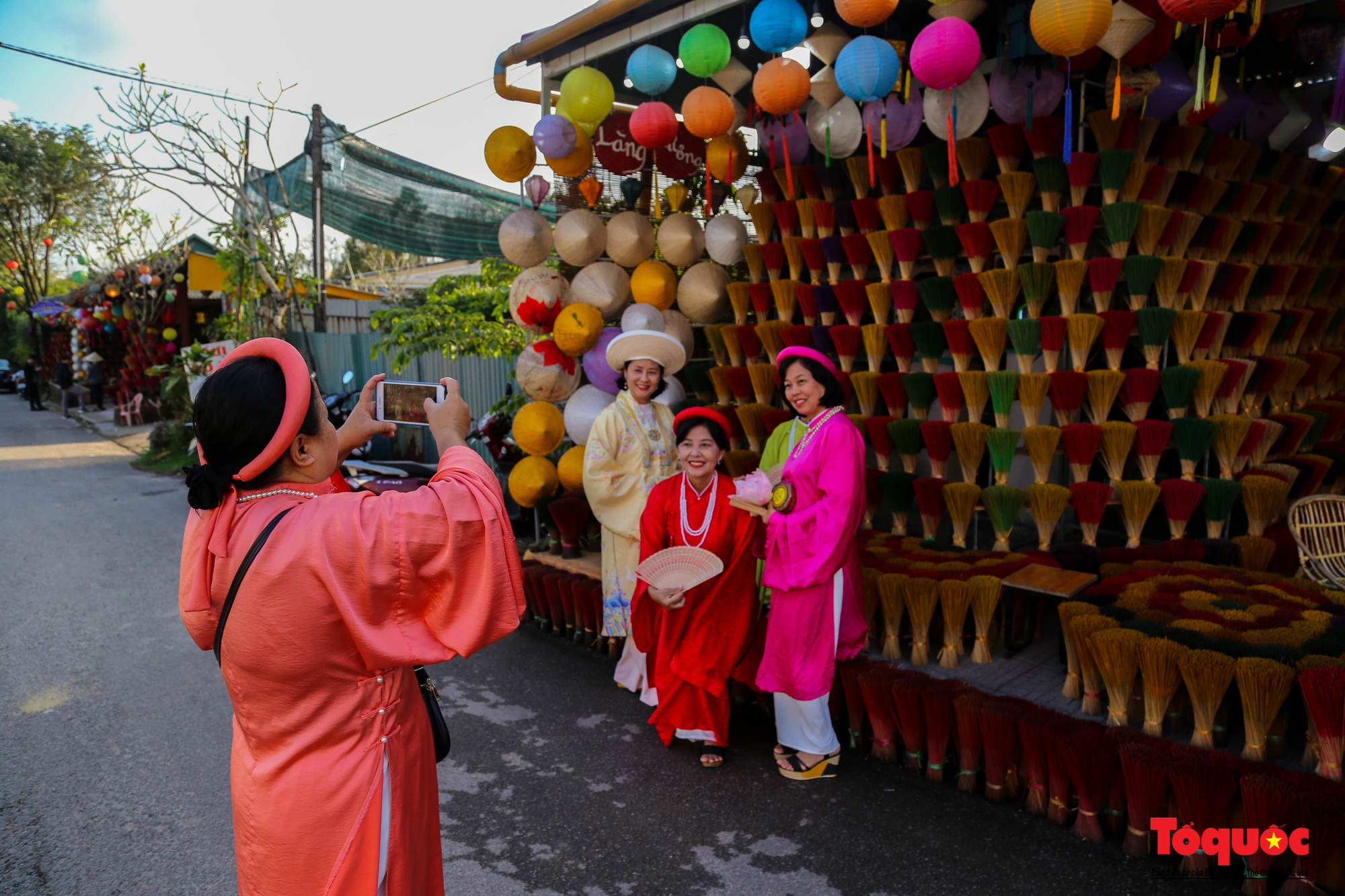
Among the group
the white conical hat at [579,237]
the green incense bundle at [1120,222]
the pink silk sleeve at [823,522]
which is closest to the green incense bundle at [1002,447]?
the green incense bundle at [1120,222]

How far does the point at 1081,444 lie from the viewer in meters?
4.11

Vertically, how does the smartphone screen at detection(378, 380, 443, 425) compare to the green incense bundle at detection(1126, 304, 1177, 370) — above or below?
below

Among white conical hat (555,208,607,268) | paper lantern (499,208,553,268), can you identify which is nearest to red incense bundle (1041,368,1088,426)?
white conical hat (555,208,607,268)

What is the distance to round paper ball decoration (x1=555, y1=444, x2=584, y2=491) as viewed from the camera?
5180 millimetres

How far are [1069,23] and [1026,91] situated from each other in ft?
3.26

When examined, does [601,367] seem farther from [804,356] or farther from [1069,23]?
[1069,23]

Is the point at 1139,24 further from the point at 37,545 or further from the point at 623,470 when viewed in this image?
the point at 37,545

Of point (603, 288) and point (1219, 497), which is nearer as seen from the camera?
point (1219, 497)

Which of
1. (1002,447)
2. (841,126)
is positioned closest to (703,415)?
(1002,447)

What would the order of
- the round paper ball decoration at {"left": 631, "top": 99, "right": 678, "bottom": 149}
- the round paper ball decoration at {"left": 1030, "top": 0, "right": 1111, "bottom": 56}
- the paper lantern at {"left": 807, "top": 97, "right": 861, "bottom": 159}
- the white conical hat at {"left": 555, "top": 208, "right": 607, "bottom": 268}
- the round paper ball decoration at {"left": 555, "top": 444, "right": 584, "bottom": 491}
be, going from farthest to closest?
1. the white conical hat at {"left": 555, "top": 208, "right": 607, "bottom": 268}
2. the round paper ball decoration at {"left": 555, "top": 444, "right": 584, "bottom": 491}
3. the round paper ball decoration at {"left": 631, "top": 99, "right": 678, "bottom": 149}
4. the paper lantern at {"left": 807, "top": 97, "right": 861, "bottom": 159}
5. the round paper ball decoration at {"left": 1030, "top": 0, "right": 1111, "bottom": 56}

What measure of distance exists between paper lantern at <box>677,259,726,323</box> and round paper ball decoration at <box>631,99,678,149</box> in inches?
30.9

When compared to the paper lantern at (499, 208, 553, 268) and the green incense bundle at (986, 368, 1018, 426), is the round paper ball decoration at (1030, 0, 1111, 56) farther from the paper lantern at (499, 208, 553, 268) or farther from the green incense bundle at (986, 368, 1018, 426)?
the paper lantern at (499, 208, 553, 268)

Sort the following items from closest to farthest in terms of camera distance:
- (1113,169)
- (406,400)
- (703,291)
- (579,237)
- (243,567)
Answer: (243,567) < (406,400) < (1113,169) < (703,291) < (579,237)

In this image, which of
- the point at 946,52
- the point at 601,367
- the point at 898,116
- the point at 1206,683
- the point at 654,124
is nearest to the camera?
the point at 1206,683
